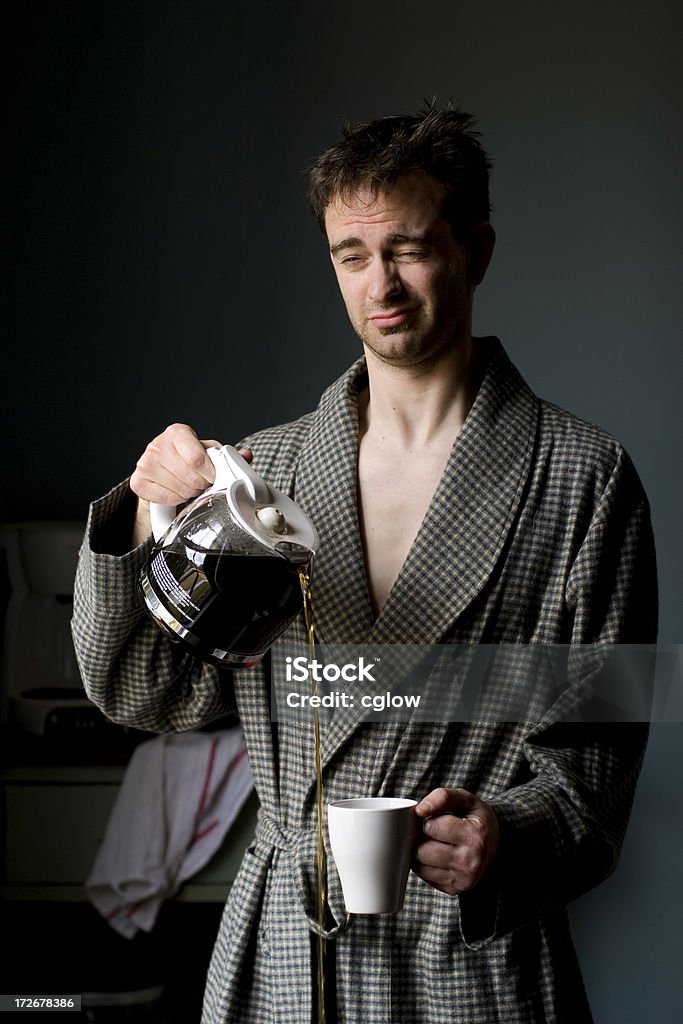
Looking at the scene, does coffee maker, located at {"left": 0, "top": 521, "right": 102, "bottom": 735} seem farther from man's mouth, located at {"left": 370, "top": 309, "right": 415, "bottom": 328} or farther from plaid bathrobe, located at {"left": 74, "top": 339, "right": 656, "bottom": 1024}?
man's mouth, located at {"left": 370, "top": 309, "right": 415, "bottom": 328}

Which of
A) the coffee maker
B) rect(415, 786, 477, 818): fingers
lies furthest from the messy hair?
the coffee maker

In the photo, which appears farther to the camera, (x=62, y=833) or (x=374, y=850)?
(x=62, y=833)

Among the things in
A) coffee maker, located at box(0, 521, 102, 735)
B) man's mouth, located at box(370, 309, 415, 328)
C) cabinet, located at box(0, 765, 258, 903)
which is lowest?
cabinet, located at box(0, 765, 258, 903)

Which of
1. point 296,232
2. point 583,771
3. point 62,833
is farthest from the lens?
point 62,833

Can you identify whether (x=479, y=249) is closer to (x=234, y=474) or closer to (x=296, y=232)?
(x=234, y=474)

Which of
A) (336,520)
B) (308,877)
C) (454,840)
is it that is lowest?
(308,877)

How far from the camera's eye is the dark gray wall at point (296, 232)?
1.26 metres

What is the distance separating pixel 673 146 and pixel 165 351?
0.84 m

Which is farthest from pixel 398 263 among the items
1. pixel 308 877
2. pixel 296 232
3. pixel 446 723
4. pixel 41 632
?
pixel 41 632

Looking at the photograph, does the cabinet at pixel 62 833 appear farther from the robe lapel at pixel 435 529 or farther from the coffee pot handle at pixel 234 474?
the coffee pot handle at pixel 234 474

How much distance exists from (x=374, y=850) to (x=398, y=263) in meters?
0.41

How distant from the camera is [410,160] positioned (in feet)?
2.75

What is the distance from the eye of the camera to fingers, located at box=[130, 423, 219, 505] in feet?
2.37

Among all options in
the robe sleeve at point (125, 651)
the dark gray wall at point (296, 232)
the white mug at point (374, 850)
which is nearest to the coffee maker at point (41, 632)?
the dark gray wall at point (296, 232)
